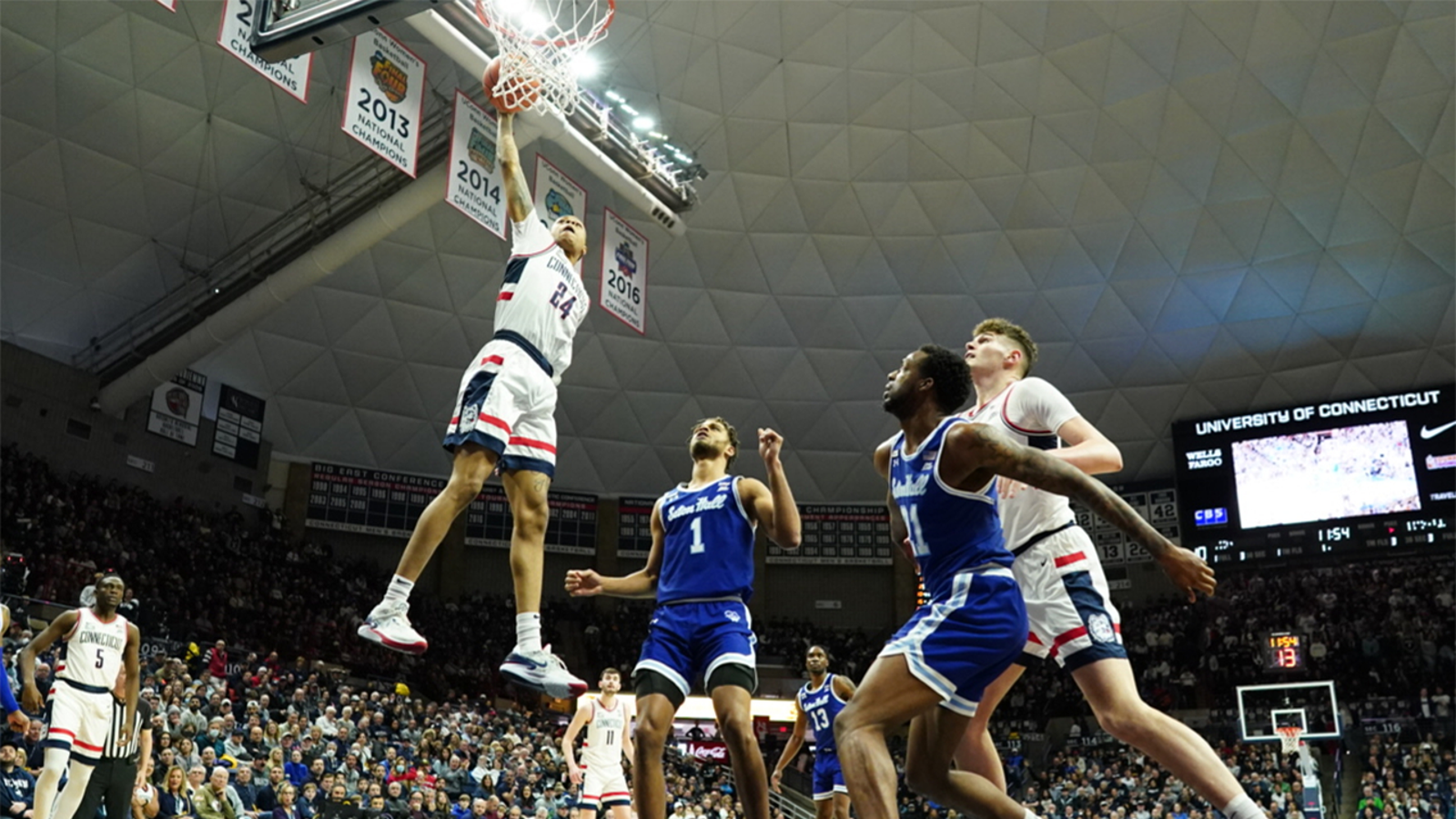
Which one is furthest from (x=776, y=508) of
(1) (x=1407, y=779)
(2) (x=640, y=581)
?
(1) (x=1407, y=779)

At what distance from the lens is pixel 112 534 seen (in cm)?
2742

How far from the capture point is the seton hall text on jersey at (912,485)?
212 inches

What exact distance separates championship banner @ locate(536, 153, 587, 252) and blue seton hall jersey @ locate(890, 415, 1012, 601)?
17.8 meters

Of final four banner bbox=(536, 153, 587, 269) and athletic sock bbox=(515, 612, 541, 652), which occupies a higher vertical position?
final four banner bbox=(536, 153, 587, 269)

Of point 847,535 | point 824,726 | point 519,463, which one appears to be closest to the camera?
point 519,463

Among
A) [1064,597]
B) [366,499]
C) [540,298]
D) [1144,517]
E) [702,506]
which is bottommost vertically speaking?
[1064,597]

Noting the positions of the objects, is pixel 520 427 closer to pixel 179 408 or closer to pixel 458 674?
pixel 458 674

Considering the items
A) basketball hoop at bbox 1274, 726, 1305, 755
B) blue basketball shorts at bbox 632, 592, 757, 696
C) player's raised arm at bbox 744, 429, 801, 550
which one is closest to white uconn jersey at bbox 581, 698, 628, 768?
blue basketball shorts at bbox 632, 592, 757, 696

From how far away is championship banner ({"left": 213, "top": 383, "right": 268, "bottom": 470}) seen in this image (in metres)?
33.3

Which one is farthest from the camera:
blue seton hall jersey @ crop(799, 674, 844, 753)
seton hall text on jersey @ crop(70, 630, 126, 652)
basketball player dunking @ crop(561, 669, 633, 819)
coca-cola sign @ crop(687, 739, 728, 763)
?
coca-cola sign @ crop(687, 739, 728, 763)

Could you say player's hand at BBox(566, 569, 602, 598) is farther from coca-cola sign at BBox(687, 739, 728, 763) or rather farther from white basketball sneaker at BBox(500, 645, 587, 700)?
coca-cola sign at BBox(687, 739, 728, 763)

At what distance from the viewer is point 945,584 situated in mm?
5383

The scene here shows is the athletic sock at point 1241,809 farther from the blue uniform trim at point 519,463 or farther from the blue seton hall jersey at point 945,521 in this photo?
the blue uniform trim at point 519,463

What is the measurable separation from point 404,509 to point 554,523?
15.8 feet
